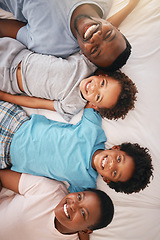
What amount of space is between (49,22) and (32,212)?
1033mm

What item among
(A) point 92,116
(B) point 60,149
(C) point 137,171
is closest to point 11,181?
(B) point 60,149

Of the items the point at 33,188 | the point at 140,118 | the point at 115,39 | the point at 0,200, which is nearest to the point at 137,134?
the point at 140,118

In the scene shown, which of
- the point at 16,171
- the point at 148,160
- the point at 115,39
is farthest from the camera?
the point at 16,171

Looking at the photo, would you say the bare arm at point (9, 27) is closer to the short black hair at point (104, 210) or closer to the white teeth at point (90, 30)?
the white teeth at point (90, 30)

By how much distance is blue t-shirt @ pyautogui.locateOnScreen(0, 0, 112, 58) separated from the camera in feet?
3.42

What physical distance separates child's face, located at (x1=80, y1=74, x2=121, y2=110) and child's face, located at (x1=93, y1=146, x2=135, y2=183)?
0.25m

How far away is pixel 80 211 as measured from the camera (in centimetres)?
95

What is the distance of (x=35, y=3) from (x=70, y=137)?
0.73m

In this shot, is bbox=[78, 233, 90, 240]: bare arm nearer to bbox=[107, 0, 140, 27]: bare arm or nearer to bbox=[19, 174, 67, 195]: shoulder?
bbox=[19, 174, 67, 195]: shoulder

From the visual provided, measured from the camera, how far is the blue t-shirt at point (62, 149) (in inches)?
42.1

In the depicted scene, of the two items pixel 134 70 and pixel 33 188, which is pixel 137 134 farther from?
pixel 33 188

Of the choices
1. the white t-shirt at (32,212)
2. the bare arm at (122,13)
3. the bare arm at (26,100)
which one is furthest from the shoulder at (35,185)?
the bare arm at (122,13)

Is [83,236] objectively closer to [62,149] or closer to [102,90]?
[62,149]

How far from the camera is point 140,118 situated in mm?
1109
